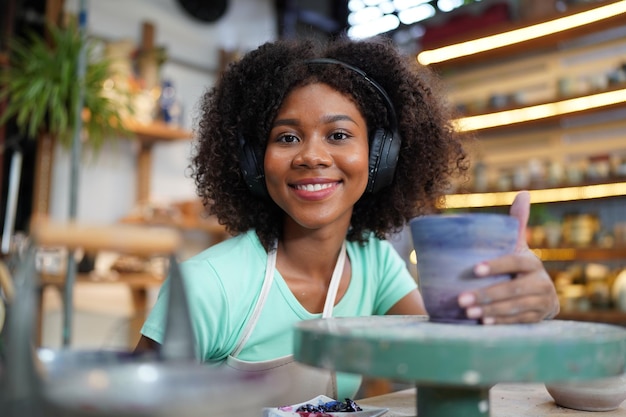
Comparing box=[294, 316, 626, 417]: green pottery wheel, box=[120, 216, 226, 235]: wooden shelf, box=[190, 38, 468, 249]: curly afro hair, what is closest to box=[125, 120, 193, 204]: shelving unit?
box=[120, 216, 226, 235]: wooden shelf

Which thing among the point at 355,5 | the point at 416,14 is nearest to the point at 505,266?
the point at 416,14

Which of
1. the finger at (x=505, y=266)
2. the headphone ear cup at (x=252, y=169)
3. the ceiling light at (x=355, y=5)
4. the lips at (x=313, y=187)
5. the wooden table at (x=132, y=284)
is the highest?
the ceiling light at (x=355, y=5)

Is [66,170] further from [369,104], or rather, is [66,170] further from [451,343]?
[451,343]

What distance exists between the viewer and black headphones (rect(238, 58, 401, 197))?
4.63ft

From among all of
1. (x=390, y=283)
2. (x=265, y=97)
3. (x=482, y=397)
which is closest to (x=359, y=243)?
(x=390, y=283)

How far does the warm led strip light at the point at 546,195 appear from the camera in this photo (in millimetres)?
4094

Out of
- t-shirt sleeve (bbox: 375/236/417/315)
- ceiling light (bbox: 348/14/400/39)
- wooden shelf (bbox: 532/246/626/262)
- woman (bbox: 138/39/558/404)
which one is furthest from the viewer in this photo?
ceiling light (bbox: 348/14/400/39)

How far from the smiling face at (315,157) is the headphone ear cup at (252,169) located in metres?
→ 0.03

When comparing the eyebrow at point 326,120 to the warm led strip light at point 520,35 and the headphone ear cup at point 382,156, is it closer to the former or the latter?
the headphone ear cup at point 382,156

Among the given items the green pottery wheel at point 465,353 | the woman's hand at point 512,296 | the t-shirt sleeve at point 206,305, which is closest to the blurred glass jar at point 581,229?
the t-shirt sleeve at point 206,305

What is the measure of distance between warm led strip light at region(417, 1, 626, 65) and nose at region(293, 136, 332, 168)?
3.32 m

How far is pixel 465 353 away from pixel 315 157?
0.75 metres

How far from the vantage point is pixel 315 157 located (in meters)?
1.31

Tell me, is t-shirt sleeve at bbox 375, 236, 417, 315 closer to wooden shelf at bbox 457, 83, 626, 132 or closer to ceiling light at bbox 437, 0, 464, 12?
wooden shelf at bbox 457, 83, 626, 132
